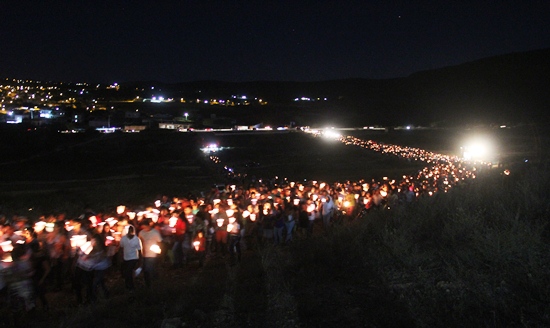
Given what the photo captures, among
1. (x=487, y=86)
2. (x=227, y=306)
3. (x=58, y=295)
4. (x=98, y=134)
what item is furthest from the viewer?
(x=487, y=86)

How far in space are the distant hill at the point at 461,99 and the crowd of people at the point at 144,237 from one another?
251 ft

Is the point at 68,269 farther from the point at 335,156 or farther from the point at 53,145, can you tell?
the point at 53,145

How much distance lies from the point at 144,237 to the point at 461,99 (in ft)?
383

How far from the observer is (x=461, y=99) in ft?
374

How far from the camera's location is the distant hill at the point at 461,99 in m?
94.9

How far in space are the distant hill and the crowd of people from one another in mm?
76567

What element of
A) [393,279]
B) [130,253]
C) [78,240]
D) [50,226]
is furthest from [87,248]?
[393,279]

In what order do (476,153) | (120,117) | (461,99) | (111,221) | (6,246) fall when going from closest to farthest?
(6,246) < (111,221) < (476,153) < (120,117) < (461,99)

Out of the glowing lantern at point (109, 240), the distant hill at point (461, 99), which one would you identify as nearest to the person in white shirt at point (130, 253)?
the glowing lantern at point (109, 240)

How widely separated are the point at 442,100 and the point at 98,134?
279 ft

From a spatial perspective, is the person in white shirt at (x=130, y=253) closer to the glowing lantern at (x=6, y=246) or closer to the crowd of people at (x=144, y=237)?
the crowd of people at (x=144, y=237)

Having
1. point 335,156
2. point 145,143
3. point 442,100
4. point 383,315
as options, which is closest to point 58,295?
point 383,315

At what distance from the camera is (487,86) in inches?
4683

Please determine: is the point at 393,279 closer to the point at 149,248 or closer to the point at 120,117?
the point at 149,248
